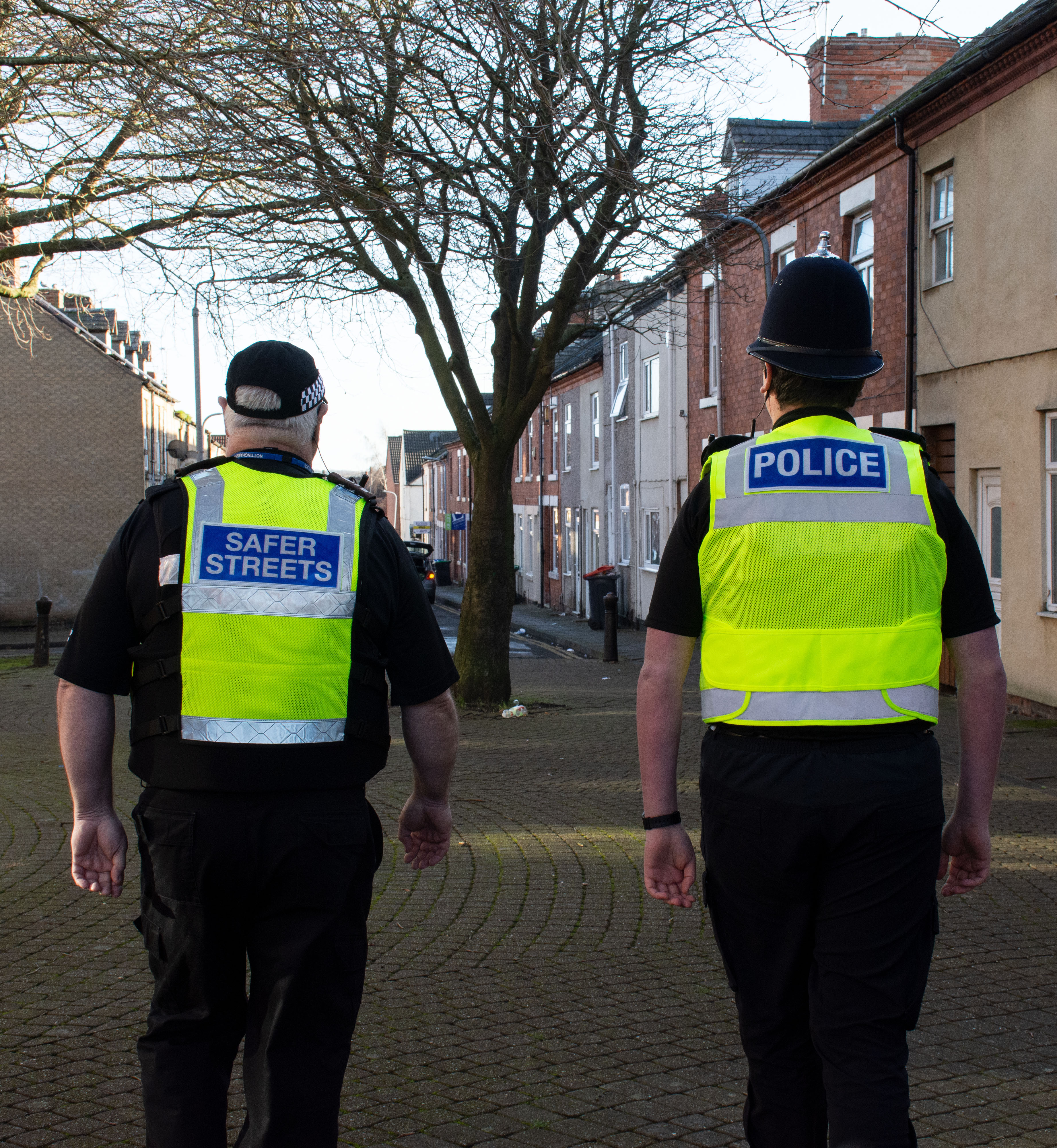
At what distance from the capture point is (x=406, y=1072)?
393 centimetres

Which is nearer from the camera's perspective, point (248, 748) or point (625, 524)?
point (248, 748)

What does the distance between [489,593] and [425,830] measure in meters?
10.8

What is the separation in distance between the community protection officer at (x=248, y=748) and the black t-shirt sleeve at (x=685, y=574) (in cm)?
53

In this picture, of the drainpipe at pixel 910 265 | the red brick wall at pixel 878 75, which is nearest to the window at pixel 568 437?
the red brick wall at pixel 878 75

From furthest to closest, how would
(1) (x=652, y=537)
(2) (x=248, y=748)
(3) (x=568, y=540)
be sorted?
(3) (x=568, y=540), (1) (x=652, y=537), (2) (x=248, y=748)

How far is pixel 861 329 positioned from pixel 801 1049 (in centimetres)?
156

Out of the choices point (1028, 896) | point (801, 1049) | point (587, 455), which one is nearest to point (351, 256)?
point (1028, 896)

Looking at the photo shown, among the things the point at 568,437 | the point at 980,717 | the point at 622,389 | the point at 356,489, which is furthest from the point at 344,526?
the point at 568,437

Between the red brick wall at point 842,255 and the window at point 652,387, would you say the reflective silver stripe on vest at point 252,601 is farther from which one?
the window at point 652,387

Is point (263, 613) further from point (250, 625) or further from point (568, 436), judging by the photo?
point (568, 436)

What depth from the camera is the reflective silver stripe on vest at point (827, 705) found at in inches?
98.7

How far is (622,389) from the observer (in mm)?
29609

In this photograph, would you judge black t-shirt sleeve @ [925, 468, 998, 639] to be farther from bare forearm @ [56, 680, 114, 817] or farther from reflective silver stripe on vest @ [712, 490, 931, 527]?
bare forearm @ [56, 680, 114, 817]

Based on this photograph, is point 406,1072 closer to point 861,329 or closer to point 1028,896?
point 861,329
